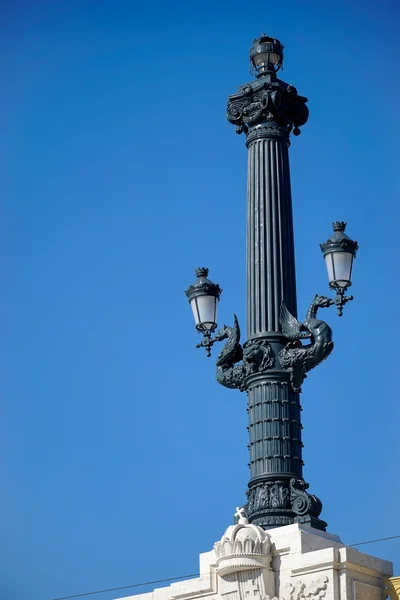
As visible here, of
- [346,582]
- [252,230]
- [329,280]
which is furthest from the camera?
[252,230]

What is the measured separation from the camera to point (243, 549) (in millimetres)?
21062

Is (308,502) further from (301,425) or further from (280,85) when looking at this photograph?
(280,85)

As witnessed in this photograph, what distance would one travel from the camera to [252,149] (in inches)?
955

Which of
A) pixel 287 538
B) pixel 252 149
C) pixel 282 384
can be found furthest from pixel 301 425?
pixel 252 149

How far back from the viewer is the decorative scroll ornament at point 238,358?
2259 cm

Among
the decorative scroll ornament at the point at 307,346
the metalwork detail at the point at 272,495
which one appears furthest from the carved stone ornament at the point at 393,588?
the decorative scroll ornament at the point at 307,346

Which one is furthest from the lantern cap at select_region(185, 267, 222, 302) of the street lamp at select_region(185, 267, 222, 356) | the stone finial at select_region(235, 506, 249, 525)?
the stone finial at select_region(235, 506, 249, 525)

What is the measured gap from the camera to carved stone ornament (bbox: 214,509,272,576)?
21.0 metres

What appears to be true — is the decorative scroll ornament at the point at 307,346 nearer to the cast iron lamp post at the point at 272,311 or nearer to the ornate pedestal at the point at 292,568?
the cast iron lamp post at the point at 272,311

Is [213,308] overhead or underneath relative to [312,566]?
overhead

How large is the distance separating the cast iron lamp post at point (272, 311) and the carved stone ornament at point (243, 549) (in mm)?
607

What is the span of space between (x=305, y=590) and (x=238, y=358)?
12.8 feet

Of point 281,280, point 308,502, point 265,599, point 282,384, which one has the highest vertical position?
point 281,280

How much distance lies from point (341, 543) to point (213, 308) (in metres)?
3.86
